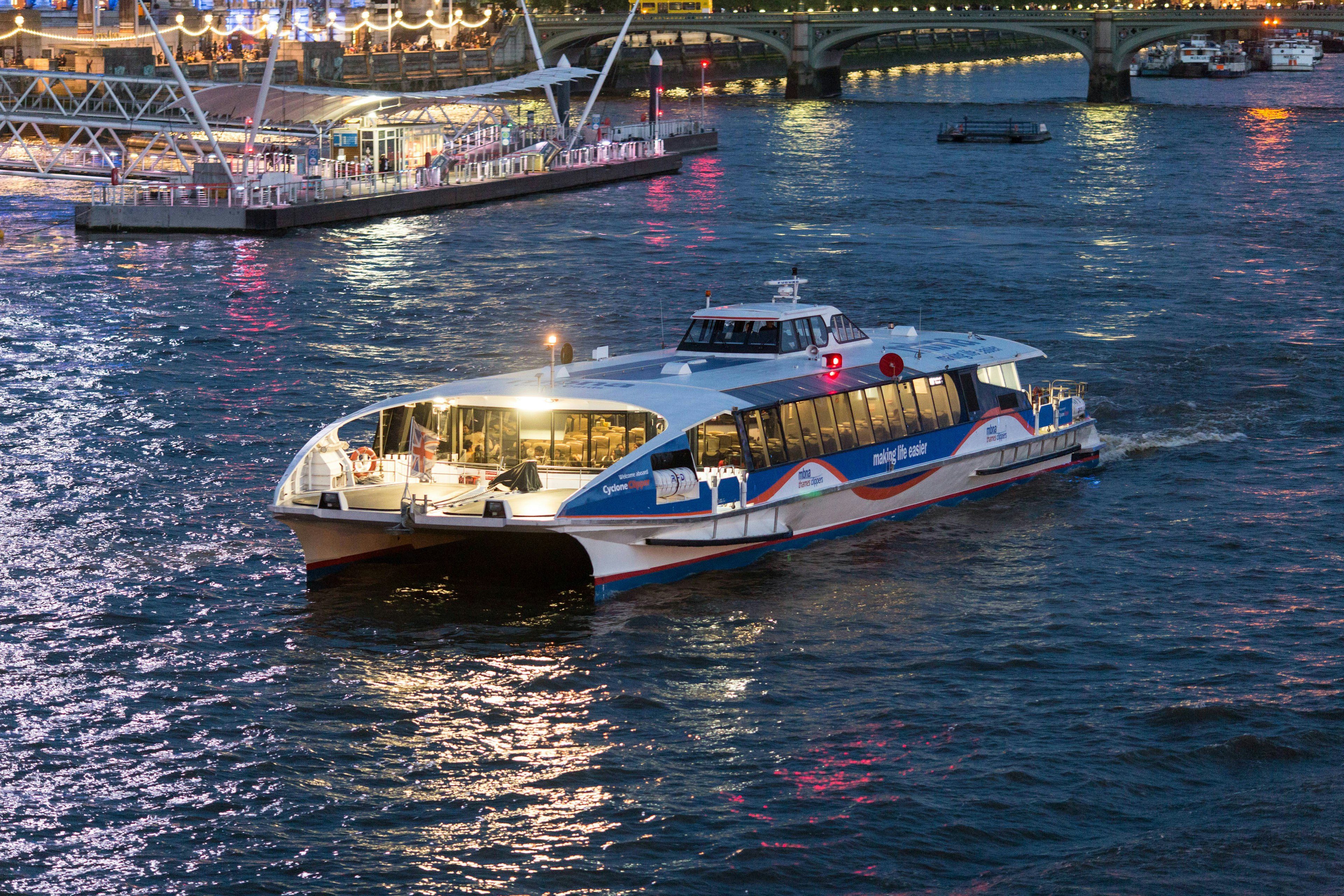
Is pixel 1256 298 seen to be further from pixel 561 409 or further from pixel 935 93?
pixel 935 93

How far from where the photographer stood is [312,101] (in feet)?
326

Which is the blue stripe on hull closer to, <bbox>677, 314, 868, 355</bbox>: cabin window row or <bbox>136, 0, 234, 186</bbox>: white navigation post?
<bbox>677, 314, 868, 355</bbox>: cabin window row

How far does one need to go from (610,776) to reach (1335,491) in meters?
21.1

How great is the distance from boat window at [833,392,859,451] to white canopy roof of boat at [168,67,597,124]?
62.8m

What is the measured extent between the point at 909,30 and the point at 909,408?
491ft

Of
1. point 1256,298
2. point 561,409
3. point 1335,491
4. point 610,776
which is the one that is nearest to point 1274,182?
point 1256,298

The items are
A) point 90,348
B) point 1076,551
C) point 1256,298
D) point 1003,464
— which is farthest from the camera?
point 1256,298

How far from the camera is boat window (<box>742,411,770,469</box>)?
3192 cm

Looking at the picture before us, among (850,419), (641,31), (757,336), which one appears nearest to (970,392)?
(850,419)

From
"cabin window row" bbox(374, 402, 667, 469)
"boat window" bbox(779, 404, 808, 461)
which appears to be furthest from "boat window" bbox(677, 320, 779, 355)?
"cabin window row" bbox(374, 402, 667, 469)

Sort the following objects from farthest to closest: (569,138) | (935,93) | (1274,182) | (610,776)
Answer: (935,93) → (569,138) → (1274,182) → (610,776)

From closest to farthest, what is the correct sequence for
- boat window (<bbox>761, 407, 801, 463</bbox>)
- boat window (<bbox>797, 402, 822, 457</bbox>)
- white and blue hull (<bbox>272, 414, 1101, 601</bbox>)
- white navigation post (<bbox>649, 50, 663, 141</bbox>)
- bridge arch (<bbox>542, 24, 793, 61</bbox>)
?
1. white and blue hull (<bbox>272, 414, 1101, 601</bbox>)
2. boat window (<bbox>761, 407, 801, 463</bbox>)
3. boat window (<bbox>797, 402, 822, 457</bbox>)
4. white navigation post (<bbox>649, 50, 663, 141</bbox>)
5. bridge arch (<bbox>542, 24, 793, 61</bbox>)

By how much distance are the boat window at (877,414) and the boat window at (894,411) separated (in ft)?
0.18

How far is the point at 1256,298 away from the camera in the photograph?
64.1 meters
